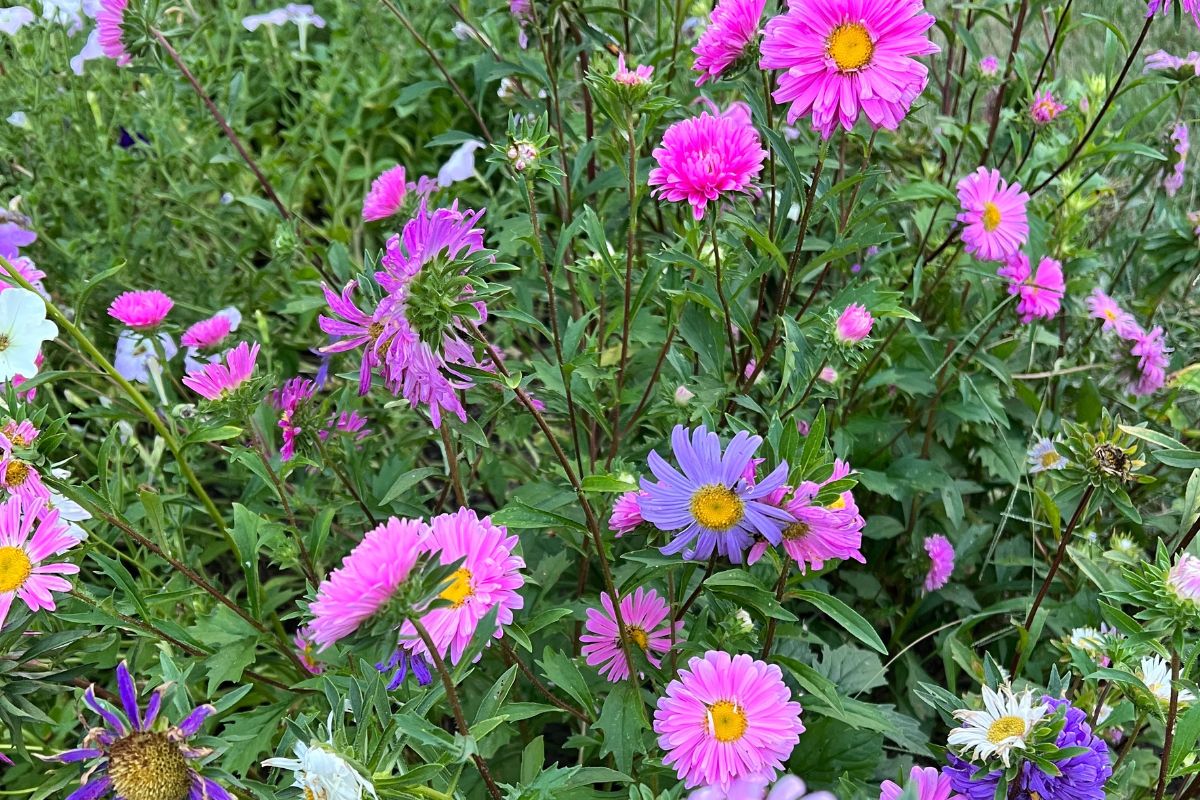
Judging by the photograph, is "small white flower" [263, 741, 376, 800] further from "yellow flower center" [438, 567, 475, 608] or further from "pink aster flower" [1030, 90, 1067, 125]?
"pink aster flower" [1030, 90, 1067, 125]

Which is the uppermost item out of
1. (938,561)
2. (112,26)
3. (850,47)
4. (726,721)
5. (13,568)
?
(850,47)

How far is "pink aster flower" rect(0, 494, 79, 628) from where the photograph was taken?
0.97 meters

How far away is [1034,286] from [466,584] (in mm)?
1101

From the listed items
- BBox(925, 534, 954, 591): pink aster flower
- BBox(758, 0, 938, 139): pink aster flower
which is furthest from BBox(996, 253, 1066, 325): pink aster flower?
BBox(758, 0, 938, 139): pink aster flower

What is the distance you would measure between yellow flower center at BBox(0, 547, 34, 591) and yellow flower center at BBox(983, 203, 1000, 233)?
131 centimetres

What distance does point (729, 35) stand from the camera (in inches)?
45.5

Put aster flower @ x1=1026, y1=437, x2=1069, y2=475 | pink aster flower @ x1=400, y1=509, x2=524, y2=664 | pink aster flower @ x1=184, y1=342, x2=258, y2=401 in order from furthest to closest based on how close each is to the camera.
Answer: aster flower @ x1=1026, y1=437, x2=1069, y2=475
pink aster flower @ x1=184, y1=342, x2=258, y2=401
pink aster flower @ x1=400, y1=509, x2=524, y2=664

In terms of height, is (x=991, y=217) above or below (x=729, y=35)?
above

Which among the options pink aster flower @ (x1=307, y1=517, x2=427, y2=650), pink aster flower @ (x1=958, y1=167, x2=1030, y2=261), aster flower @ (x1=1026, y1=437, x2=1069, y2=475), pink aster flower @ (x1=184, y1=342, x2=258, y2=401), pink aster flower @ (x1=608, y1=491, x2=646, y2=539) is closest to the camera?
pink aster flower @ (x1=307, y1=517, x2=427, y2=650)

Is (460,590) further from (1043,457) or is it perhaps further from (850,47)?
(1043,457)

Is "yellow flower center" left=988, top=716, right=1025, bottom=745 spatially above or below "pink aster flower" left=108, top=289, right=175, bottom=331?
above

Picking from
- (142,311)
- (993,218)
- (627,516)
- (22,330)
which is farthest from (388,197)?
(993,218)

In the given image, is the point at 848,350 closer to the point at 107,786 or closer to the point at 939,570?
the point at 939,570

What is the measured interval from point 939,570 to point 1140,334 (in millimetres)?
553
